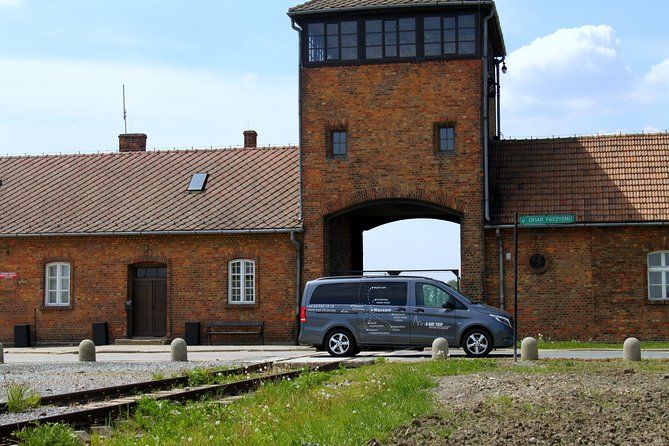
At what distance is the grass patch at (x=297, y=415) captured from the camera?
377 inches

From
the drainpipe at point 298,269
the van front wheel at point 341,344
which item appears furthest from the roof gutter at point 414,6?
the van front wheel at point 341,344

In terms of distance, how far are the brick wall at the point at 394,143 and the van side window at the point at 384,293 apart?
19.8ft

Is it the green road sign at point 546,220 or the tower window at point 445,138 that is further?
the tower window at point 445,138

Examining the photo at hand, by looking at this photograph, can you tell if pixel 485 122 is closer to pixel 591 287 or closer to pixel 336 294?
pixel 591 287

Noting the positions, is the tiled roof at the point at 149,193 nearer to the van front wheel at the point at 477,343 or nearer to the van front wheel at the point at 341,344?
the van front wheel at the point at 341,344

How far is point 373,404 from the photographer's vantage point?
12117 millimetres

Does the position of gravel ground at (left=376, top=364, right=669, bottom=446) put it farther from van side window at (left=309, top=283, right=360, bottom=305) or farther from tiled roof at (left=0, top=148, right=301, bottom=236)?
tiled roof at (left=0, top=148, right=301, bottom=236)

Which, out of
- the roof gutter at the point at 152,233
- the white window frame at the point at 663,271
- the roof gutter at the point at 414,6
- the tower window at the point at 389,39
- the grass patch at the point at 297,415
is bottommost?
the grass patch at the point at 297,415

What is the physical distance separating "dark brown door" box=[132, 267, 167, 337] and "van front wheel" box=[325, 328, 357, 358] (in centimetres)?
964

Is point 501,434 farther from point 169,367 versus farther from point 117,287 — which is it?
point 117,287

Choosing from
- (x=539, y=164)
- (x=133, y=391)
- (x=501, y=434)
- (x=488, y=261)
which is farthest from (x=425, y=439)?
(x=539, y=164)

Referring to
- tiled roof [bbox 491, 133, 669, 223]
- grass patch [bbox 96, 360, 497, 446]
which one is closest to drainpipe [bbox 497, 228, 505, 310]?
tiled roof [bbox 491, 133, 669, 223]

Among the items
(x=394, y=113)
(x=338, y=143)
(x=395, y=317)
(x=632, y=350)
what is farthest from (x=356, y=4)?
(x=632, y=350)

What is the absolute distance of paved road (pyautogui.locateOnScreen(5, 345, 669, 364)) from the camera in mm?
23875
